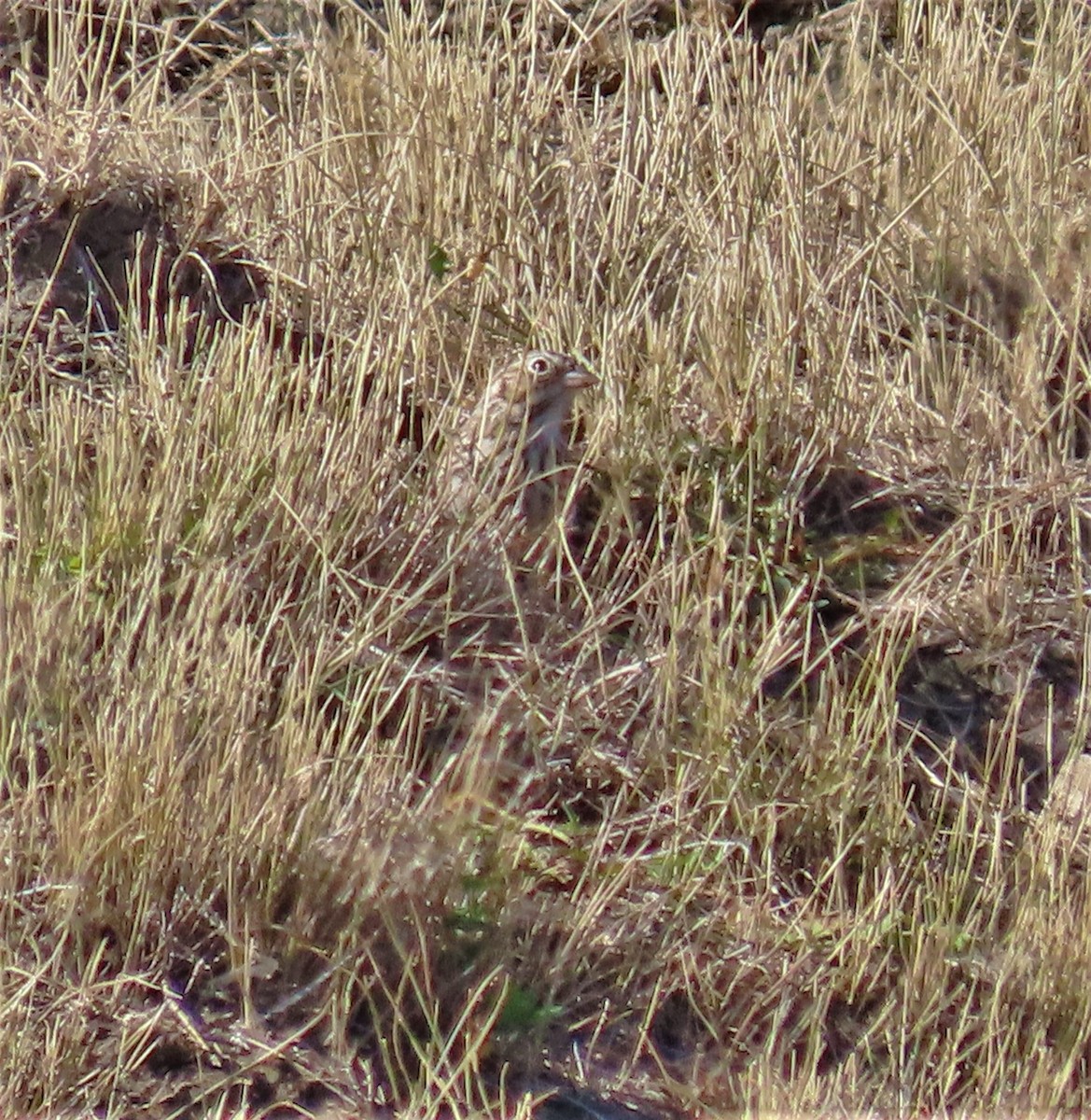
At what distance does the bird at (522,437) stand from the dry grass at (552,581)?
10 centimetres

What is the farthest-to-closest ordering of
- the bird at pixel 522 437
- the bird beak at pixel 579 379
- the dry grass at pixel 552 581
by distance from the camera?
the bird beak at pixel 579 379 < the bird at pixel 522 437 < the dry grass at pixel 552 581

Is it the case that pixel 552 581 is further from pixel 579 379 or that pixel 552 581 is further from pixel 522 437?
pixel 579 379

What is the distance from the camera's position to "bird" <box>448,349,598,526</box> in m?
4.64

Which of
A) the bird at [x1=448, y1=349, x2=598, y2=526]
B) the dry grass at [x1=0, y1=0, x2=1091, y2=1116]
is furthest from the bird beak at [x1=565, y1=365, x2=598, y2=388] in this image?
the dry grass at [x1=0, y1=0, x2=1091, y2=1116]

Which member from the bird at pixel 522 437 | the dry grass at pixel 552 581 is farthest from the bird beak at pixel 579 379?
the dry grass at pixel 552 581

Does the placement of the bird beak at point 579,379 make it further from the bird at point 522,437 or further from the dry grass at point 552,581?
the dry grass at point 552,581

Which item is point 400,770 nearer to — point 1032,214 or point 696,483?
point 696,483

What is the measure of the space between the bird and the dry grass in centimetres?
10

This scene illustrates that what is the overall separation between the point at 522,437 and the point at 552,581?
0.36 metres

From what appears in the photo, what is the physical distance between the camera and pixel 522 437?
4.63 m

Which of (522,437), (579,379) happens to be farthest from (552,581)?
(579,379)

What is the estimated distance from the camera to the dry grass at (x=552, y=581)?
3.50 m

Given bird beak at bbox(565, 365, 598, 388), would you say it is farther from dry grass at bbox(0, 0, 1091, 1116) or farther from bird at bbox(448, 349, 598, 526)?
dry grass at bbox(0, 0, 1091, 1116)

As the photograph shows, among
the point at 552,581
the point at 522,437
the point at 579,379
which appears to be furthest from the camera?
the point at 579,379
